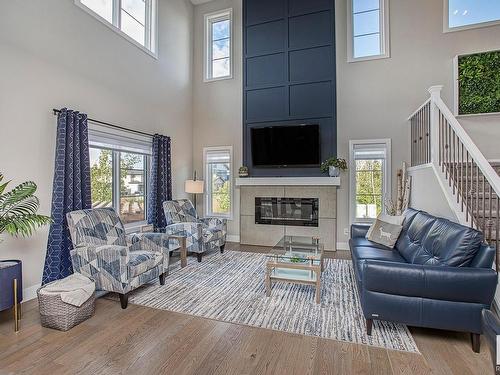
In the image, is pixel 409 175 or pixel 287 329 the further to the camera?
pixel 409 175

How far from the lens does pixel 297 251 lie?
3.80 m

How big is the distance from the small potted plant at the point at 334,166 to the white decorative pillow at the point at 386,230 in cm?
150

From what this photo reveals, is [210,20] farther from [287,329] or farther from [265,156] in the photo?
[287,329]

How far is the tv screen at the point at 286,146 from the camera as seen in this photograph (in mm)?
5691

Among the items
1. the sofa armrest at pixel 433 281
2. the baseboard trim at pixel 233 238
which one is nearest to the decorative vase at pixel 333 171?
the baseboard trim at pixel 233 238

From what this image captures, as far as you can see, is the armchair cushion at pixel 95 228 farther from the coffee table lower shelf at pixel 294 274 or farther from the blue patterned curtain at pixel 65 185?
the coffee table lower shelf at pixel 294 274

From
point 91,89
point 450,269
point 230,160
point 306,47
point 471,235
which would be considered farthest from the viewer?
point 230,160

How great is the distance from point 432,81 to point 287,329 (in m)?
5.03

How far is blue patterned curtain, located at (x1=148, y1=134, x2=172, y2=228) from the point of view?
17.0ft

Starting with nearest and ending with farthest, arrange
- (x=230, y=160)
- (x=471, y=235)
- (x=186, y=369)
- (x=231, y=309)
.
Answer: (x=186, y=369), (x=471, y=235), (x=231, y=309), (x=230, y=160)

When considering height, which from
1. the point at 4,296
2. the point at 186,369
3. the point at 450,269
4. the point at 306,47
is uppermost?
the point at 306,47

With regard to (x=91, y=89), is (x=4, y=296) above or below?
below

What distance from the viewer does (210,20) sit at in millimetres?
6660

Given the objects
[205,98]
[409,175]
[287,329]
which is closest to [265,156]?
[205,98]
